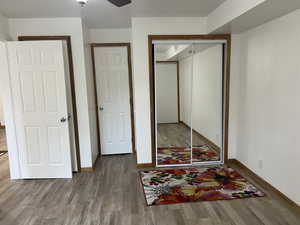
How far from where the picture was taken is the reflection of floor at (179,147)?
148 inches

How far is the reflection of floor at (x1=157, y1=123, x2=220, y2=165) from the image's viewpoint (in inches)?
148

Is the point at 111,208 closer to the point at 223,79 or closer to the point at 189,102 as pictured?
the point at 189,102

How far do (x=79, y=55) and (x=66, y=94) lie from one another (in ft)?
2.20

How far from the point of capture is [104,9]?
294 centimetres

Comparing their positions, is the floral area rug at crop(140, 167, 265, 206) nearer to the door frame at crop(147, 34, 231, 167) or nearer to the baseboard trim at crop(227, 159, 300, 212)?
the baseboard trim at crop(227, 159, 300, 212)

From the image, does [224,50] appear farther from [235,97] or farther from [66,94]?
[66,94]

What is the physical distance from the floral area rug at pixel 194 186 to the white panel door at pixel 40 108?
142cm

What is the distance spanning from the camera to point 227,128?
12.1 feet

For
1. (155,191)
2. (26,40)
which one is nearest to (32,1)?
(26,40)

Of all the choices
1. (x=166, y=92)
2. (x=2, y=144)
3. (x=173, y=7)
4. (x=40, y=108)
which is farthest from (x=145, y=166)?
(x=2, y=144)

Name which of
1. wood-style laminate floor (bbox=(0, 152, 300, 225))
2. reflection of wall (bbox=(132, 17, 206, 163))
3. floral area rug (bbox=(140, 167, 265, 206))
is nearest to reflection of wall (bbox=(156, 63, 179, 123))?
reflection of wall (bbox=(132, 17, 206, 163))

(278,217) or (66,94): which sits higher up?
(66,94)

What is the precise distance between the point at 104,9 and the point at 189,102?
204 centimetres

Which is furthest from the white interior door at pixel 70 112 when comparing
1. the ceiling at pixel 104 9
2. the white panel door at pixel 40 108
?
the ceiling at pixel 104 9
